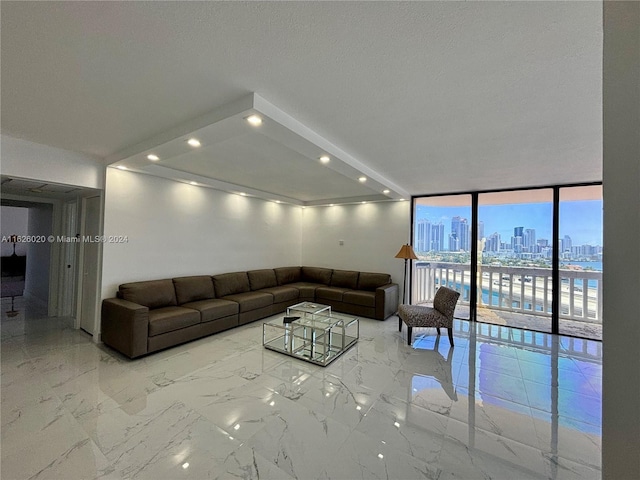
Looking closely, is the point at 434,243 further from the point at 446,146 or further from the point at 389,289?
the point at 446,146

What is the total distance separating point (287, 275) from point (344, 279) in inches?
53.5

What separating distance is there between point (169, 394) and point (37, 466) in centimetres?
85

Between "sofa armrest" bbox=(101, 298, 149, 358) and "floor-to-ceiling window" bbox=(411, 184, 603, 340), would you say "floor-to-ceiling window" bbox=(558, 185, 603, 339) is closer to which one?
"floor-to-ceiling window" bbox=(411, 184, 603, 340)

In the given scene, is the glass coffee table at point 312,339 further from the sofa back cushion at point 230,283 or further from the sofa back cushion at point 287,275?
the sofa back cushion at point 287,275

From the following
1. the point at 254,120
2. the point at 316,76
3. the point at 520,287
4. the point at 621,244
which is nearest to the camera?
the point at 621,244

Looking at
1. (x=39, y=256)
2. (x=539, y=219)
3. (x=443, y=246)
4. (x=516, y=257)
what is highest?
(x=539, y=219)

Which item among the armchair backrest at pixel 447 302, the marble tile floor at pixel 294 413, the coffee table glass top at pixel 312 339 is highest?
the armchair backrest at pixel 447 302

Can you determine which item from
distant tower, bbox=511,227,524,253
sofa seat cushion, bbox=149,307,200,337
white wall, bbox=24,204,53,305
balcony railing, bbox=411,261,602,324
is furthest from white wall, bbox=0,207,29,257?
distant tower, bbox=511,227,524,253

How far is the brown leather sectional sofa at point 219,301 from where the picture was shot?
3.12 metres

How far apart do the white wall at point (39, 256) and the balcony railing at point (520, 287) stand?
7.49 m

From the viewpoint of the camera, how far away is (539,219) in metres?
4.46

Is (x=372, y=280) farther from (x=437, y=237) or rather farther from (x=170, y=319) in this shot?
(x=170, y=319)

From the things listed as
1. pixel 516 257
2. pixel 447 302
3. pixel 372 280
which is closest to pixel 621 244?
pixel 447 302

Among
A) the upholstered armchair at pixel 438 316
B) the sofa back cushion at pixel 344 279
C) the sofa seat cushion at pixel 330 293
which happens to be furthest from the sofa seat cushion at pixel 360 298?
the upholstered armchair at pixel 438 316
